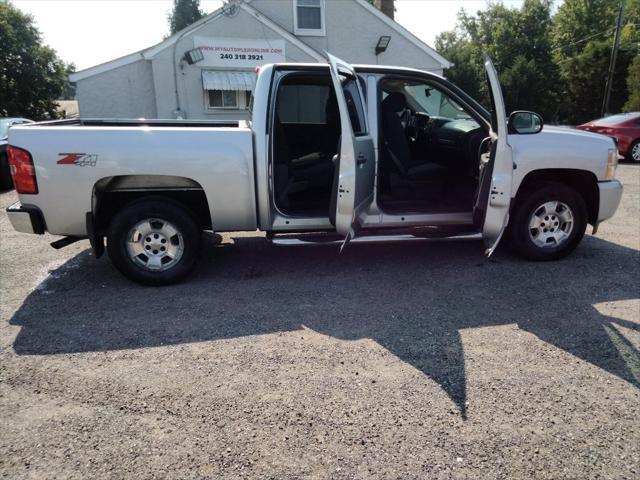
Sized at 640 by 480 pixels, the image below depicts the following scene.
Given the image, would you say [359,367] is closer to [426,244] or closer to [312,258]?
[312,258]

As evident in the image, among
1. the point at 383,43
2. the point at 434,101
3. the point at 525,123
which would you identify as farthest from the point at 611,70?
the point at 525,123

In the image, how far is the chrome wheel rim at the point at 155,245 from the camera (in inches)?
179

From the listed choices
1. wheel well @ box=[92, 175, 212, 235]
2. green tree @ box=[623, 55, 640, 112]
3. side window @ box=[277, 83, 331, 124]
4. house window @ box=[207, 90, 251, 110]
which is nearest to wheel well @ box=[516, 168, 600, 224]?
side window @ box=[277, 83, 331, 124]

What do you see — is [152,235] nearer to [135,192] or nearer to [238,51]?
[135,192]

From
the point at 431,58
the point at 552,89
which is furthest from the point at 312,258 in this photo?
the point at 552,89

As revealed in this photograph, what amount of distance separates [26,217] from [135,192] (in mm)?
925

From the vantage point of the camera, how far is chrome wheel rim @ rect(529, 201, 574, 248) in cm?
518

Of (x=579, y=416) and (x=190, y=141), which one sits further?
(x=190, y=141)

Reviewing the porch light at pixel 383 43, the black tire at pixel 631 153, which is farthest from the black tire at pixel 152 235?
the porch light at pixel 383 43

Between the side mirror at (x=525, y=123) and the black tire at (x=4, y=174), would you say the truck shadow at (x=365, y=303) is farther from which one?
the black tire at (x=4, y=174)

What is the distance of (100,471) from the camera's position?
2.41 metres

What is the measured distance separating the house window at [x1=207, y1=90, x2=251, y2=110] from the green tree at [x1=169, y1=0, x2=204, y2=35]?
148 feet

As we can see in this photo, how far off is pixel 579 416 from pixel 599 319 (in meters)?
1.46

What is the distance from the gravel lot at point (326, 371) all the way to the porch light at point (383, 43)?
13.0 m
